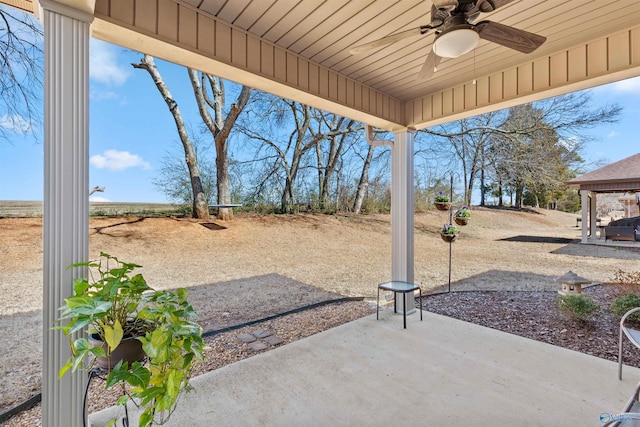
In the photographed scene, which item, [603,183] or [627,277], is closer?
[627,277]

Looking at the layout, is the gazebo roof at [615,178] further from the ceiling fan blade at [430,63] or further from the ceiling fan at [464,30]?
the ceiling fan blade at [430,63]

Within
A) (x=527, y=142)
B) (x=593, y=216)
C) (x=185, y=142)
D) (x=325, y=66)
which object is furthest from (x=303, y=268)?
(x=527, y=142)

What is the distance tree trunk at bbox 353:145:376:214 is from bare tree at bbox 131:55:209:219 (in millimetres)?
3780

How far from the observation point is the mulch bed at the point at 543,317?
2.69 m

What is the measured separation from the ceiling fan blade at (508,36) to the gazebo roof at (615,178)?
376 centimetres

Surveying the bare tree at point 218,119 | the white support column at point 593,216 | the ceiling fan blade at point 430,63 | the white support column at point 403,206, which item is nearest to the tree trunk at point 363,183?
the bare tree at point 218,119

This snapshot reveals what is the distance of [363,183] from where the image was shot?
7832 mm

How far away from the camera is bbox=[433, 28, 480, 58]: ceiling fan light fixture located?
143cm

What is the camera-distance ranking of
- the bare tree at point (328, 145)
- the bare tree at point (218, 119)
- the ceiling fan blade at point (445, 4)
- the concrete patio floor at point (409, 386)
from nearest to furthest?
1. the ceiling fan blade at point (445, 4)
2. the concrete patio floor at point (409, 386)
3. the bare tree at point (218, 119)
4. the bare tree at point (328, 145)

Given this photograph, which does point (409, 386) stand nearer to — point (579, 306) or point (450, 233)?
point (579, 306)

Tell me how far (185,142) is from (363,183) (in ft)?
14.4

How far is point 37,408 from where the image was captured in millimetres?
1931

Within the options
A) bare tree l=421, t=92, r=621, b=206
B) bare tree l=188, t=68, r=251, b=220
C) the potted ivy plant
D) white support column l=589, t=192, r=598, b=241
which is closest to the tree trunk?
bare tree l=421, t=92, r=621, b=206

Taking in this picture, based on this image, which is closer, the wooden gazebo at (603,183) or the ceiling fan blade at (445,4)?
the ceiling fan blade at (445,4)
